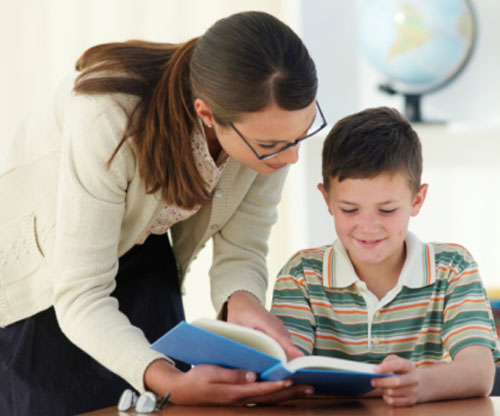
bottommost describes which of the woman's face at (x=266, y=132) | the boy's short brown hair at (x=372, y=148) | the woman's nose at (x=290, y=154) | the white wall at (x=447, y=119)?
the white wall at (x=447, y=119)

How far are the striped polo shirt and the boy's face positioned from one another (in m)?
0.05

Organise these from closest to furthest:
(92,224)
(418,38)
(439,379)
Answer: (439,379)
(92,224)
(418,38)

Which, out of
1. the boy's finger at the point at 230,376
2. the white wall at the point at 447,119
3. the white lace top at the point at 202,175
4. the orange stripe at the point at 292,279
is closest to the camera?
the boy's finger at the point at 230,376

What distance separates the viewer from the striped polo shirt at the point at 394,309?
1335mm

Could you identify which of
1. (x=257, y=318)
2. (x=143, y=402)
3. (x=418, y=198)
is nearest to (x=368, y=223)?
(x=418, y=198)

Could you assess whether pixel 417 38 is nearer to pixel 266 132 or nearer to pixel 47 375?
pixel 266 132

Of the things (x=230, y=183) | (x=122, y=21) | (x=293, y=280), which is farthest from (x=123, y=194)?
(x=122, y=21)

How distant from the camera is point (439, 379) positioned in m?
1.13

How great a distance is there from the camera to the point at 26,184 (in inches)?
56.0

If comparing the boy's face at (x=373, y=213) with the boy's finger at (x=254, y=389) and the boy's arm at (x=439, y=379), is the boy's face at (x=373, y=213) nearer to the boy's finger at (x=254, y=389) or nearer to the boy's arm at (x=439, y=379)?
the boy's arm at (x=439, y=379)

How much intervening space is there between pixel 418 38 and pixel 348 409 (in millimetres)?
1925

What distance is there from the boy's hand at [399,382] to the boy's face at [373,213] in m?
0.31

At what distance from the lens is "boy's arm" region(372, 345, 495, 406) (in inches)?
41.8

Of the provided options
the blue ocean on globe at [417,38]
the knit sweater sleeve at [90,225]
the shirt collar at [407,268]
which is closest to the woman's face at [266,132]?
the knit sweater sleeve at [90,225]
